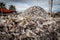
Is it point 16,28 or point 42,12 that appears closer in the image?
point 16,28

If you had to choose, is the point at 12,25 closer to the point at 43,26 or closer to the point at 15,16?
the point at 15,16

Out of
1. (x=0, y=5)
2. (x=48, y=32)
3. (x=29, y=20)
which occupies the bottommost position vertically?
(x=48, y=32)

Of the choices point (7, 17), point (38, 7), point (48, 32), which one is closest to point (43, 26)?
point (48, 32)

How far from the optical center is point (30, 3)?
20.5ft

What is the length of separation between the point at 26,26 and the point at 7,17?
0.65m

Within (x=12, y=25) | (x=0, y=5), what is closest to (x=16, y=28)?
(x=12, y=25)

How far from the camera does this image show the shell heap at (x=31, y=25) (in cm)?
590

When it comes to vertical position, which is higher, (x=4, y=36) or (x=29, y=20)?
(x=29, y=20)

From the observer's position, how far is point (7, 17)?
6035 millimetres

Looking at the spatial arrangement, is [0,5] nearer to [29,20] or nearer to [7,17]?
[7,17]

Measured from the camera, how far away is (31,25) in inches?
238

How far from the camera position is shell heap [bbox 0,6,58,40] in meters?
5.90

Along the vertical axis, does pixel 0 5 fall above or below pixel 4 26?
above

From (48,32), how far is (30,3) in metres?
1.09
